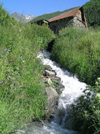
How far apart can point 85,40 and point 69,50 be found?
4.52 feet

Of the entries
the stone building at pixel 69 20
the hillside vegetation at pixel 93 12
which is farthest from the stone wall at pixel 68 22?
the hillside vegetation at pixel 93 12

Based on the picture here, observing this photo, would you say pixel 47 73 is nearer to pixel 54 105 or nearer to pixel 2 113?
pixel 54 105

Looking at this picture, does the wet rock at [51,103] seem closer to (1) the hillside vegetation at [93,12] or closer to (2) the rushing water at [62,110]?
(2) the rushing water at [62,110]

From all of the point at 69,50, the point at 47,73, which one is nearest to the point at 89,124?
the point at 47,73

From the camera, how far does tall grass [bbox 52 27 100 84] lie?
7195 mm

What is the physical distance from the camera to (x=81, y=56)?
786 cm

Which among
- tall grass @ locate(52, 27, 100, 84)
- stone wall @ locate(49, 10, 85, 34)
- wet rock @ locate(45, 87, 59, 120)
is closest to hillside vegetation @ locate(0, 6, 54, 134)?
wet rock @ locate(45, 87, 59, 120)

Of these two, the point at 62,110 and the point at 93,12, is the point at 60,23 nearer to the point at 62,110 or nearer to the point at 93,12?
the point at 93,12

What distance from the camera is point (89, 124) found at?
3.51 metres

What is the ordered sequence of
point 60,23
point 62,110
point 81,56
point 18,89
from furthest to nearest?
point 60,23 → point 81,56 → point 62,110 → point 18,89

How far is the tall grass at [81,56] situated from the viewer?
7195 mm

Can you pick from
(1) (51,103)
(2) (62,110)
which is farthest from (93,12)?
(1) (51,103)

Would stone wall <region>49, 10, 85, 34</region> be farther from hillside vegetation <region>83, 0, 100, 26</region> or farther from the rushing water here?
the rushing water

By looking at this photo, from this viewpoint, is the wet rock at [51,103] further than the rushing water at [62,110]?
Yes
